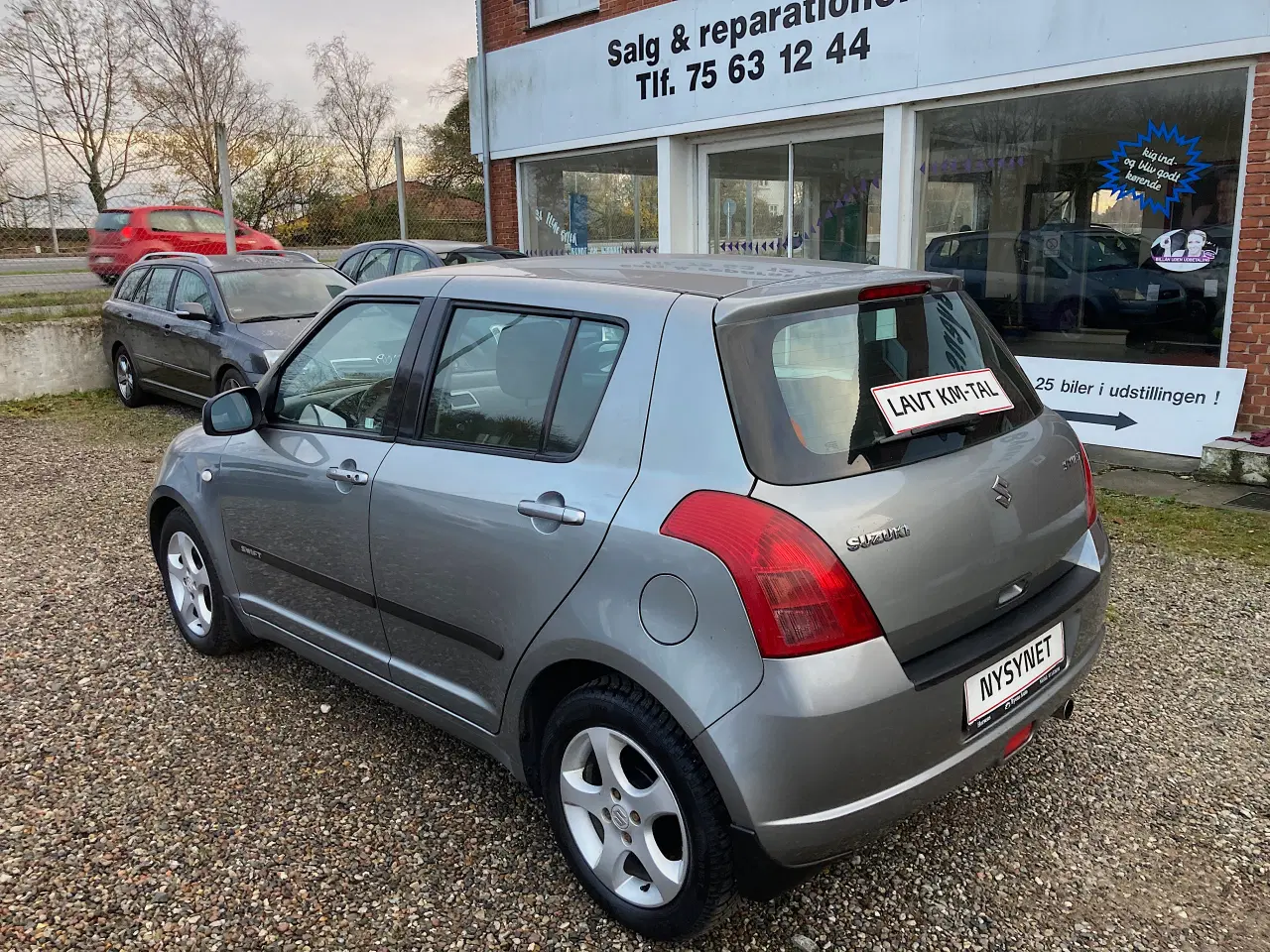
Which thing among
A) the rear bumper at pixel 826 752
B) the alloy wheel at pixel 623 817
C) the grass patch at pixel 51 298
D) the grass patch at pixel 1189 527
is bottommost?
the grass patch at pixel 1189 527

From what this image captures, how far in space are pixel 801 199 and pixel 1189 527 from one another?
5866 mm

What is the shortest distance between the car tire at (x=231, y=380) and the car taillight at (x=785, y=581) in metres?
7.13

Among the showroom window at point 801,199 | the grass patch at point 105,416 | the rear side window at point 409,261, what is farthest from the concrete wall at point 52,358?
the showroom window at point 801,199

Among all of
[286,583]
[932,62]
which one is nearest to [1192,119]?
[932,62]

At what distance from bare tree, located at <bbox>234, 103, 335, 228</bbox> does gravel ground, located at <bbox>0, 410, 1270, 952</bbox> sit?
13582 millimetres

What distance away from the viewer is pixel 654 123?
1115 cm

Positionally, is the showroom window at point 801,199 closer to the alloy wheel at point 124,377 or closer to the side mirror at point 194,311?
the side mirror at point 194,311

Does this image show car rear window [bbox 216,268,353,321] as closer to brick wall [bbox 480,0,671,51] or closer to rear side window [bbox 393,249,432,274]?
rear side window [bbox 393,249,432,274]

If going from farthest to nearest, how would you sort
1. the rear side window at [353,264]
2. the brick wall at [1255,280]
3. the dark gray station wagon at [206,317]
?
the rear side window at [353,264], the dark gray station wagon at [206,317], the brick wall at [1255,280]

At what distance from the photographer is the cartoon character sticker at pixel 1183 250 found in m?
7.38

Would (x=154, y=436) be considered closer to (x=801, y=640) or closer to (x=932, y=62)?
(x=932, y=62)

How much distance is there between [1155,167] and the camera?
7.58m

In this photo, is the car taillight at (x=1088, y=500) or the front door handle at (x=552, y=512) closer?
the front door handle at (x=552, y=512)

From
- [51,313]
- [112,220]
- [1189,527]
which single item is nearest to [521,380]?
[1189,527]
